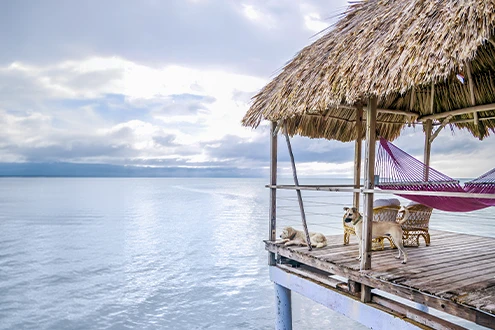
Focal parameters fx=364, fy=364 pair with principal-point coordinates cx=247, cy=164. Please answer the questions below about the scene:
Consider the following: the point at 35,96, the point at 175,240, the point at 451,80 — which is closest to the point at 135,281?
the point at 175,240

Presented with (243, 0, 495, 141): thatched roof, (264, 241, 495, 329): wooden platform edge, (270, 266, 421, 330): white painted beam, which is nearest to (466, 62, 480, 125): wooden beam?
(243, 0, 495, 141): thatched roof

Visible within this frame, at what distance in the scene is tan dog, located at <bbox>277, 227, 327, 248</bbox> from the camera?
Result: 3.66m

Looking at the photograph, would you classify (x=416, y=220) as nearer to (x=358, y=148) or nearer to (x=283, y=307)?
(x=358, y=148)

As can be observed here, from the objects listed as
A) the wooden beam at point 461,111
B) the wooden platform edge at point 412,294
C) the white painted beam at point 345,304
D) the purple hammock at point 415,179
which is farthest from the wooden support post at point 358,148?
the wooden beam at point 461,111

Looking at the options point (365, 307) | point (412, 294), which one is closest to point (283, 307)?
point (365, 307)

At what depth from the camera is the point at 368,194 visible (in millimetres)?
2676

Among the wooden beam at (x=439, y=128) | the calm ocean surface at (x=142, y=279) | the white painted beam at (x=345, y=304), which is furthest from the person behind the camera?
the calm ocean surface at (x=142, y=279)

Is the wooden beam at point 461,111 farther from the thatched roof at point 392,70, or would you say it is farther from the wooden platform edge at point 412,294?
the wooden platform edge at point 412,294

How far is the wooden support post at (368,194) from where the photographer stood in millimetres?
2672

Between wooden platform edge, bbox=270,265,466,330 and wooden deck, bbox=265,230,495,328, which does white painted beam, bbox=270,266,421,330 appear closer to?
wooden platform edge, bbox=270,265,466,330

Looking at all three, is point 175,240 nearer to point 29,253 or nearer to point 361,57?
point 29,253

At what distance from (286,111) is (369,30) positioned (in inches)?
37.3

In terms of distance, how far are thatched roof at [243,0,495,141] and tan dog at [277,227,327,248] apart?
120 cm

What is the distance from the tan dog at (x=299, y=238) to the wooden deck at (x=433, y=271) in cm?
8
